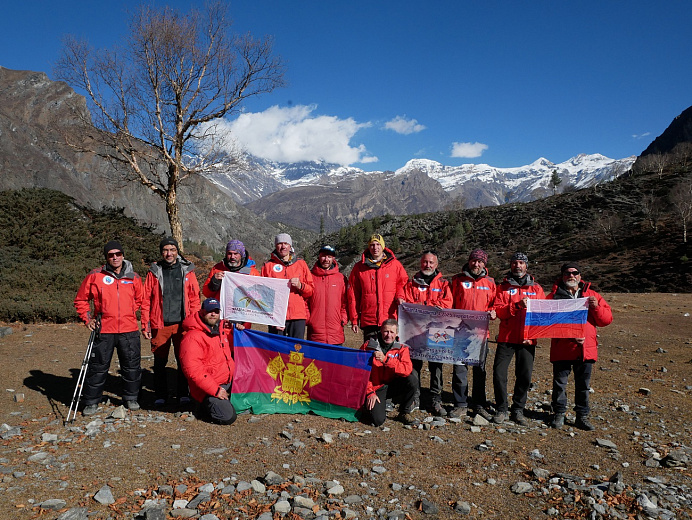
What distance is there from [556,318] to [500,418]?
6.13 feet

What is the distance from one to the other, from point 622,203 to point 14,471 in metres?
68.9

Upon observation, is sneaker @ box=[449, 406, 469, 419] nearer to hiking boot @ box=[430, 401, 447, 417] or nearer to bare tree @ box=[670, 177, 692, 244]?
hiking boot @ box=[430, 401, 447, 417]

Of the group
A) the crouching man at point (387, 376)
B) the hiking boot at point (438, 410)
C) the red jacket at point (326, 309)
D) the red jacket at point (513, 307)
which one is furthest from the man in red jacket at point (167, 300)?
the red jacket at point (513, 307)

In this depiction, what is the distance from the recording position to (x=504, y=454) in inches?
229

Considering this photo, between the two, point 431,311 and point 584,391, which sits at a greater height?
point 431,311

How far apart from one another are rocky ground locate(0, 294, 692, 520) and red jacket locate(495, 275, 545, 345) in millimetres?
1429

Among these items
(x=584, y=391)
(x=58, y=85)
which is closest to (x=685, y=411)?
(x=584, y=391)

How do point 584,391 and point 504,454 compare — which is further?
point 584,391

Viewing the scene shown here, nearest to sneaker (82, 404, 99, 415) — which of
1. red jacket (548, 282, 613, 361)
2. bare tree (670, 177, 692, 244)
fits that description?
red jacket (548, 282, 613, 361)

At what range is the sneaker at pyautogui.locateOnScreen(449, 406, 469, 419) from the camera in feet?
23.3

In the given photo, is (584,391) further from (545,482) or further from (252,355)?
(252,355)

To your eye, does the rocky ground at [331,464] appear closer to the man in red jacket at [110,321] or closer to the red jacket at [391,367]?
the man in red jacket at [110,321]

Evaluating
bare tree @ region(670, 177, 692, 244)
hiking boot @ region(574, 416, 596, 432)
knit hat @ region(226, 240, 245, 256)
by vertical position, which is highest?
bare tree @ region(670, 177, 692, 244)

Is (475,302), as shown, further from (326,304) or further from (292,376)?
(292,376)
